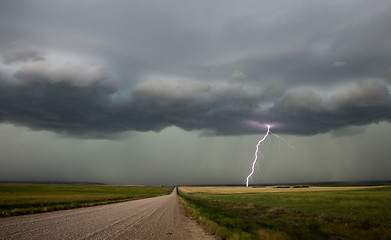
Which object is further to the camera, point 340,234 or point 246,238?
point 340,234

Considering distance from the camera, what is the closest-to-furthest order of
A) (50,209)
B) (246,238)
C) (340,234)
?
(246,238), (340,234), (50,209)

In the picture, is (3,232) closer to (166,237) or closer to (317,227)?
(166,237)

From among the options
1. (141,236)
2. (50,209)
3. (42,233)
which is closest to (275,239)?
(141,236)

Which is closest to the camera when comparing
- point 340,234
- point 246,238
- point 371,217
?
point 246,238

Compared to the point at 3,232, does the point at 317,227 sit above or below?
below

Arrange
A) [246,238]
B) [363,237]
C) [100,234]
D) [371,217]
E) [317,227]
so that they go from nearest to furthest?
[246,238]
[100,234]
[363,237]
[317,227]
[371,217]

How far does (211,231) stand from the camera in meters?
15.8

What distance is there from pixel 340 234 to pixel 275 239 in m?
6.13

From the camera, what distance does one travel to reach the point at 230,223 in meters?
18.0

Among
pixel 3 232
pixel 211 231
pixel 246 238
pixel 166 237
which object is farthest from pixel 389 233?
pixel 3 232

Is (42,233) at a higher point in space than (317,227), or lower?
higher

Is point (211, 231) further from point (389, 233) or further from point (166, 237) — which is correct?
point (389, 233)

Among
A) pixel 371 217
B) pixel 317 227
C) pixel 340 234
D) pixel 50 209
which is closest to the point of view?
pixel 340 234

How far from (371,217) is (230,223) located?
12571mm
